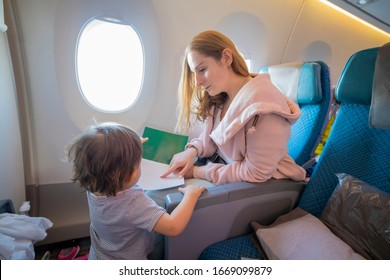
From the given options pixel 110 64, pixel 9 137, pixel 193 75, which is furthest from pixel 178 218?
pixel 110 64

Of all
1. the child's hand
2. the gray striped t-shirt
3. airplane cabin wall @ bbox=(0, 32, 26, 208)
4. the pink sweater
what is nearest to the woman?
the pink sweater

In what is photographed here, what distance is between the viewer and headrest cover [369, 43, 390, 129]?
0.70 m

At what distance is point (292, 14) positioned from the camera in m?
1.77

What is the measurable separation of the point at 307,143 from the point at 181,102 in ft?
2.67

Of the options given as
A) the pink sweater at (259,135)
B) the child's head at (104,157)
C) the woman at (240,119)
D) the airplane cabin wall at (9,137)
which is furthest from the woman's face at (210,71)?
the airplane cabin wall at (9,137)

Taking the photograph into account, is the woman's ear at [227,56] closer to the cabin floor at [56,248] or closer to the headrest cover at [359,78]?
the headrest cover at [359,78]

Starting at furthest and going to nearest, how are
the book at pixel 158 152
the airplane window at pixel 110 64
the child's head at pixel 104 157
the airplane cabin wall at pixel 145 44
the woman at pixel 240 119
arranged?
the airplane window at pixel 110 64
the airplane cabin wall at pixel 145 44
the book at pixel 158 152
the woman at pixel 240 119
the child's head at pixel 104 157

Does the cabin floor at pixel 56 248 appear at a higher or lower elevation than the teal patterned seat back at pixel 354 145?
lower

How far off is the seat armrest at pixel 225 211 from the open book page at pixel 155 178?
0.20 metres

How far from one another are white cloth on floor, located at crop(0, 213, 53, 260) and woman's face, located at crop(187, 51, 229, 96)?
1.05m

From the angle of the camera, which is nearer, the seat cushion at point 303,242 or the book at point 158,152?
the seat cushion at point 303,242

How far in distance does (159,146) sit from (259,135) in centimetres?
67

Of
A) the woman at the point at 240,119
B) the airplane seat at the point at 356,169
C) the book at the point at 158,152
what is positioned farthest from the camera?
the book at the point at 158,152

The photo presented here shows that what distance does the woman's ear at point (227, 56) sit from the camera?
93 cm
